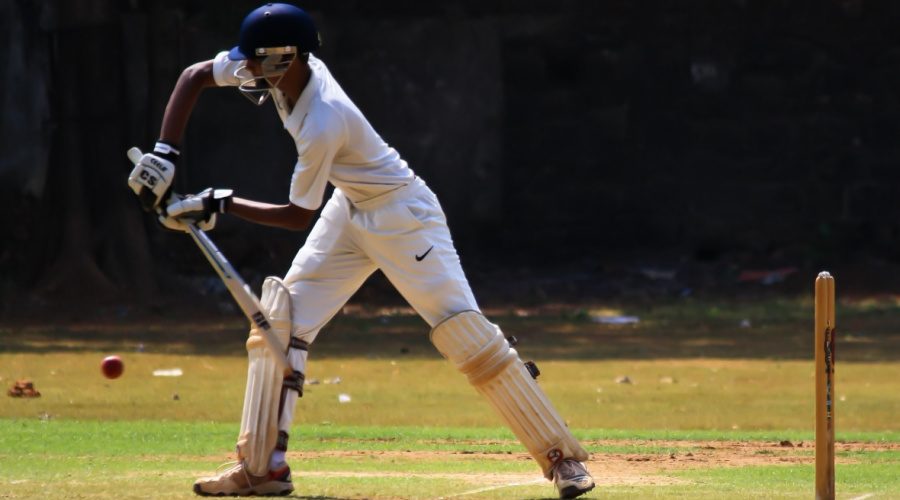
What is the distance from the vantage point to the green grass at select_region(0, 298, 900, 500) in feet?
18.7

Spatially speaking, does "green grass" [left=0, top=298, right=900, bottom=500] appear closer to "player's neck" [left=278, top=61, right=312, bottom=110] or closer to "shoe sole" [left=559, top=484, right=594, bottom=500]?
"shoe sole" [left=559, top=484, right=594, bottom=500]

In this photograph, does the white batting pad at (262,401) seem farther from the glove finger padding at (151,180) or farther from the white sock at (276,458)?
the glove finger padding at (151,180)

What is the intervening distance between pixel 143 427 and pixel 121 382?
2231mm

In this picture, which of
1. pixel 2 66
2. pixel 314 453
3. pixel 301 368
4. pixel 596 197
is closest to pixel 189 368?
pixel 314 453

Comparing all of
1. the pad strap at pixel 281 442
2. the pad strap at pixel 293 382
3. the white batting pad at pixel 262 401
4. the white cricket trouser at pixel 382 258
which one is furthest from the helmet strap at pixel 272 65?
the pad strap at pixel 281 442

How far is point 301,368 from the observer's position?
5.25 m

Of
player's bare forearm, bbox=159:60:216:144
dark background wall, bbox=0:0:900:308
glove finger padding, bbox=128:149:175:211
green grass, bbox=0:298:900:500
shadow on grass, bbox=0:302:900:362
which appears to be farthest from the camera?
dark background wall, bbox=0:0:900:308

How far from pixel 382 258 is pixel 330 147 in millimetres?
506

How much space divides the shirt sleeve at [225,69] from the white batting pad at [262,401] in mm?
876

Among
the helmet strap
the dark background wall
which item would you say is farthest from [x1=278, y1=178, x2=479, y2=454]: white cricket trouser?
the dark background wall

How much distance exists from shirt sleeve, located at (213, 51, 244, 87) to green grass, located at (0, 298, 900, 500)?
1.52 metres

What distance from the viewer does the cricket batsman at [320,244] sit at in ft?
16.6

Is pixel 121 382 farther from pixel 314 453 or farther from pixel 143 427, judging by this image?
pixel 314 453

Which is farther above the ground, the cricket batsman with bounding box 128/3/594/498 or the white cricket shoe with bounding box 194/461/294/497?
the cricket batsman with bounding box 128/3/594/498
